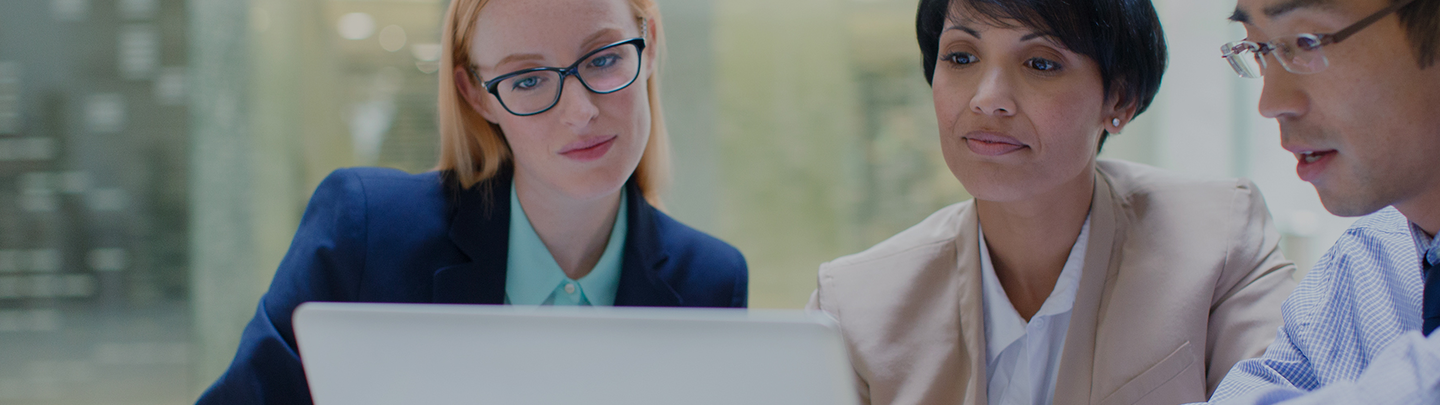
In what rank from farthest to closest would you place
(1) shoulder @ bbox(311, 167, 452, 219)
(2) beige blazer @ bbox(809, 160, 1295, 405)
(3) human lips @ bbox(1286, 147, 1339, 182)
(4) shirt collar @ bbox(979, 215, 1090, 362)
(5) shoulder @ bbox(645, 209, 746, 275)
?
(5) shoulder @ bbox(645, 209, 746, 275) < (1) shoulder @ bbox(311, 167, 452, 219) < (4) shirt collar @ bbox(979, 215, 1090, 362) < (2) beige blazer @ bbox(809, 160, 1295, 405) < (3) human lips @ bbox(1286, 147, 1339, 182)

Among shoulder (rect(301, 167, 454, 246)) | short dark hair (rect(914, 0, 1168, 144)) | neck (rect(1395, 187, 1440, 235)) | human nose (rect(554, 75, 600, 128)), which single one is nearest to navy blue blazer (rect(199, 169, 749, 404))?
shoulder (rect(301, 167, 454, 246))

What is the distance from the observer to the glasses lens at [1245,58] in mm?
1030

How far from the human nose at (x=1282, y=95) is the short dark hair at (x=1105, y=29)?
0.94ft

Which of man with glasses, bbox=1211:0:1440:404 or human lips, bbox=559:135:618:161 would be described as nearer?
man with glasses, bbox=1211:0:1440:404

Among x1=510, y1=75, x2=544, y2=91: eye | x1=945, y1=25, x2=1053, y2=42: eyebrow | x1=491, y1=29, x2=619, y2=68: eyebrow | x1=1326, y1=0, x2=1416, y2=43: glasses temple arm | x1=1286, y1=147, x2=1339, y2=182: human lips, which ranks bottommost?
x1=1286, y1=147, x2=1339, y2=182: human lips

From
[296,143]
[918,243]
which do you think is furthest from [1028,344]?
[296,143]

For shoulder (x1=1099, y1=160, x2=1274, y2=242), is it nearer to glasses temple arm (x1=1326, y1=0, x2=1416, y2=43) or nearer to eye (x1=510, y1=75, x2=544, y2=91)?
glasses temple arm (x1=1326, y1=0, x2=1416, y2=43)

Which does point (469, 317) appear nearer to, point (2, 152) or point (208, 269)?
point (208, 269)

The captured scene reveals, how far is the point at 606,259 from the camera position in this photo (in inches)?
62.9

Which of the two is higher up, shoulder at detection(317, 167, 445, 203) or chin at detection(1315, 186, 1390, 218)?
chin at detection(1315, 186, 1390, 218)

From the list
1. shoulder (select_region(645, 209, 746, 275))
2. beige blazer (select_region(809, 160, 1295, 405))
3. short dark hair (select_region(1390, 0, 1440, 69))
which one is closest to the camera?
short dark hair (select_region(1390, 0, 1440, 69))

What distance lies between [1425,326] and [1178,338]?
375 mm

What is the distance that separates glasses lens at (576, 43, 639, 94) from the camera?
146 centimetres

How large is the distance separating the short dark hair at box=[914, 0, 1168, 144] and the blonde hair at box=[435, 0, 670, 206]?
1.91 feet
